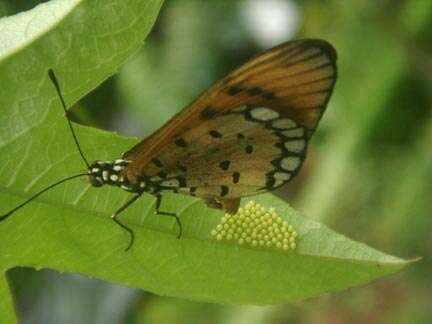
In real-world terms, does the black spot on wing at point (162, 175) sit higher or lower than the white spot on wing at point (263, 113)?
lower

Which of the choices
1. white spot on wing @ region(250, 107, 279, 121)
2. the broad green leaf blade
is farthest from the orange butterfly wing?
the broad green leaf blade

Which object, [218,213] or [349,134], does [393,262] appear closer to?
[218,213]

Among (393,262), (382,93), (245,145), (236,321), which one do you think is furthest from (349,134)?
(393,262)

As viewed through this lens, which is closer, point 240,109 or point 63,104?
point 63,104

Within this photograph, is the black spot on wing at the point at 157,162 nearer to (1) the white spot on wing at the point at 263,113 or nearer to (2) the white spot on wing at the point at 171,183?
(2) the white spot on wing at the point at 171,183

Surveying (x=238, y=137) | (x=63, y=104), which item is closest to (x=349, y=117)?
(x=238, y=137)

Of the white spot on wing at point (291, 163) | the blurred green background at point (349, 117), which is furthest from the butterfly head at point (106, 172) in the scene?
the blurred green background at point (349, 117)

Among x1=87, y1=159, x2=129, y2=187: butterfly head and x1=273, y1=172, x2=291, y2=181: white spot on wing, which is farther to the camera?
x1=273, y1=172, x2=291, y2=181: white spot on wing

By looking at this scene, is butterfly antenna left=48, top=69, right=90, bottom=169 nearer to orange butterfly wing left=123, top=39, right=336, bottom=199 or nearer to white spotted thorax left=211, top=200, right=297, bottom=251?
orange butterfly wing left=123, top=39, right=336, bottom=199

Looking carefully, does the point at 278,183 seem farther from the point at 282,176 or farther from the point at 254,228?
the point at 254,228
